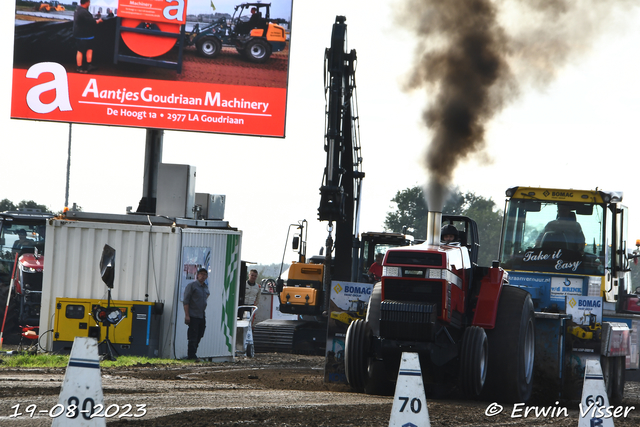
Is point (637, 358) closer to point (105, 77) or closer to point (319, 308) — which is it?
point (319, 308)

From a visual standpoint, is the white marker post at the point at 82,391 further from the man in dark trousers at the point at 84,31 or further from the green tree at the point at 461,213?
the green tree at the point at 461,213

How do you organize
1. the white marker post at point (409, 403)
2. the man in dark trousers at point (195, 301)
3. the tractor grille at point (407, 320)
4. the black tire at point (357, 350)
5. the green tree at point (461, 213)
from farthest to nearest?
the green tree at point (461, 213) < the man in dark trousers at point (195, 301) < the black tire at point (357, 350) < the tractor grille at point (407, 320) < the white marker post at point (409, 403)

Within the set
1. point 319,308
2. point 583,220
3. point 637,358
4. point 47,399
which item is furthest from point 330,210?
point 47,399

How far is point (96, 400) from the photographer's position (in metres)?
6.20

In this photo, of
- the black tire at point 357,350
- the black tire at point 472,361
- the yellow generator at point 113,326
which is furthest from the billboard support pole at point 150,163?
the black tire at point 472,361

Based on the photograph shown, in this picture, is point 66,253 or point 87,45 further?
point 87,45

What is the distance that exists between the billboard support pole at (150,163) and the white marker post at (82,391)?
53.8ft

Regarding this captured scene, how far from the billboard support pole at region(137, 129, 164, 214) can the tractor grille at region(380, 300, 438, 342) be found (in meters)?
12.5

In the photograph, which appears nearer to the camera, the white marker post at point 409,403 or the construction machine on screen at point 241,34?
the white marker post at point 409,403

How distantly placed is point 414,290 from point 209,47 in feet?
41.1

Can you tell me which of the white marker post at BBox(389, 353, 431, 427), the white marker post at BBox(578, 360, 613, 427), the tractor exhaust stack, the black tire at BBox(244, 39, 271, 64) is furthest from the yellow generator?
the white marker post at BBox(389, 353, 431, 427)

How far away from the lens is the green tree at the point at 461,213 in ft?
284

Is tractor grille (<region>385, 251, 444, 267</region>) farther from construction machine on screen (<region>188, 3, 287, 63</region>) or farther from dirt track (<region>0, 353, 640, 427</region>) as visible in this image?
construction machine on screen (<region>188, 3, 287, 63</region>)

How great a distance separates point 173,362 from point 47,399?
698 centimetres
